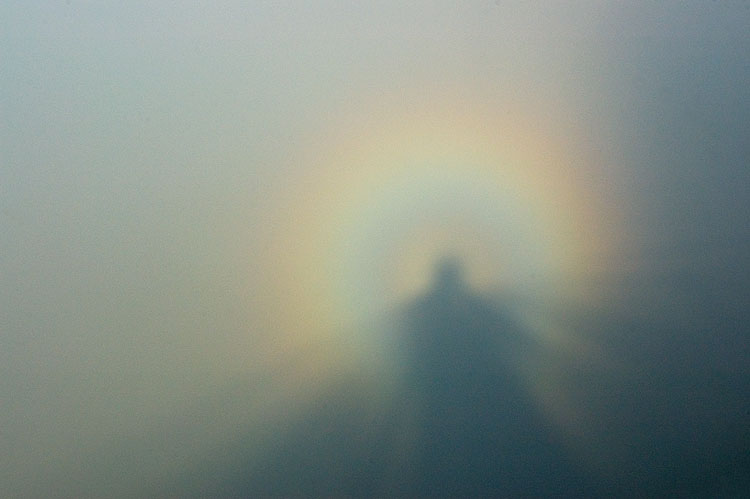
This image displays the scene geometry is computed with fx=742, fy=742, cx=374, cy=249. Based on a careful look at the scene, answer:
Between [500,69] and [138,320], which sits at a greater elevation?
[500,69]

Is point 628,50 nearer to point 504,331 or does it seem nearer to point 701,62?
point 701,62

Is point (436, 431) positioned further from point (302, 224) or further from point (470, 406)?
point (302, 224)


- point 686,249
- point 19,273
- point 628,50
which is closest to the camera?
point 19,273

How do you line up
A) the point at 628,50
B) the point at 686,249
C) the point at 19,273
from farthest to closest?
the point at 686,249 → the point at 628,50 → the point at 19,273

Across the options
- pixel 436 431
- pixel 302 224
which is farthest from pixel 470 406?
pixel 302 224

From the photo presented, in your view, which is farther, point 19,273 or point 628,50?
point 628,50

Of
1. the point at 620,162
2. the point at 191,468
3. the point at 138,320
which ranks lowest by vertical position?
the point at 191,468

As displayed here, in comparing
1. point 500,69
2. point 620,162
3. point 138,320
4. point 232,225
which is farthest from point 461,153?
point 138,320

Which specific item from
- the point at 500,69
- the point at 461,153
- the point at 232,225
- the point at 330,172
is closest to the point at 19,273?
the point at 232,225
